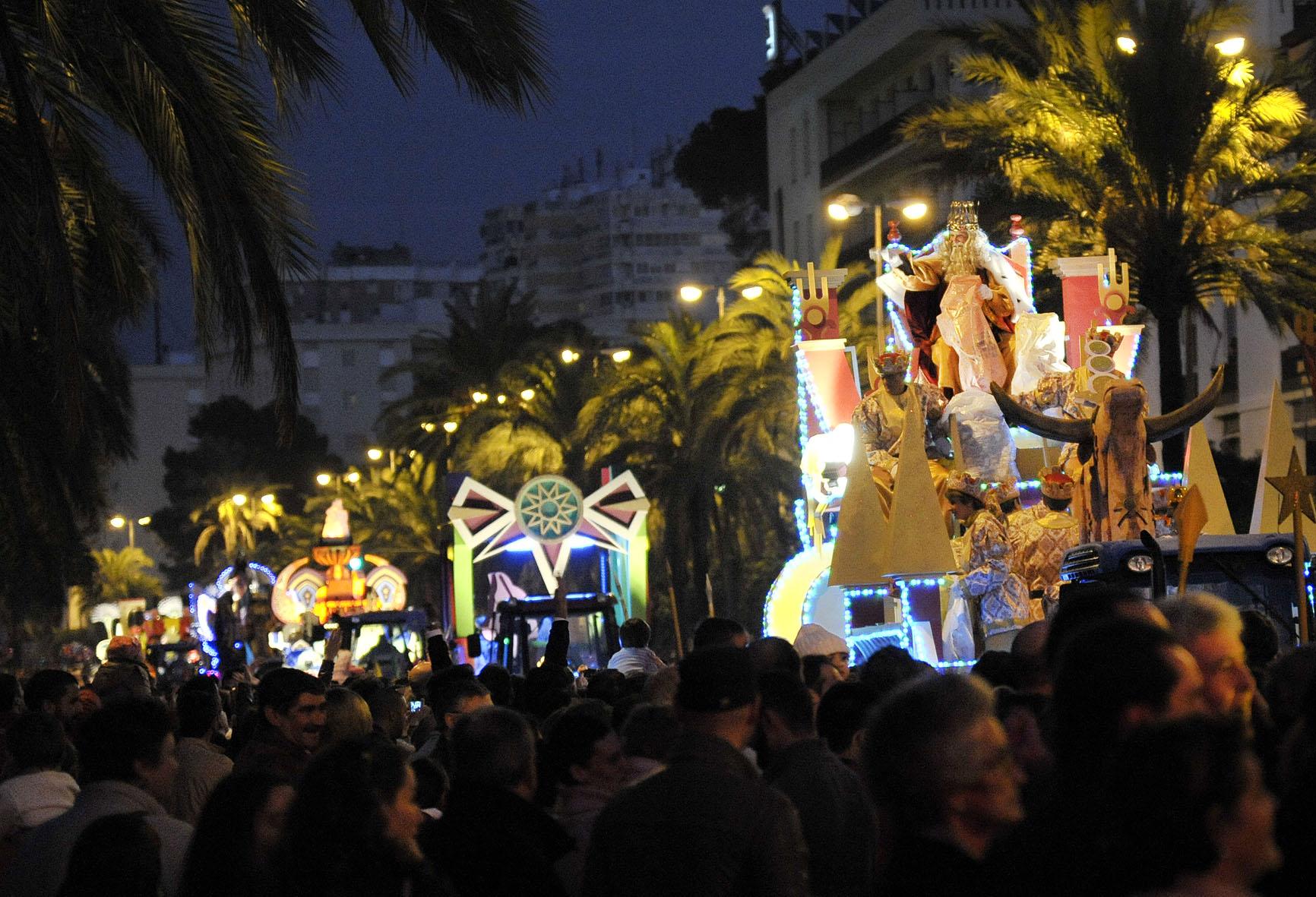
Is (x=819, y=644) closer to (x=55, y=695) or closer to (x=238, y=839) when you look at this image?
(x=55, y=695)

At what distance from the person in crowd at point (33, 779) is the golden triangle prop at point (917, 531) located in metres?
13.2

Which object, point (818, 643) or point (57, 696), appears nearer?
point (818, 643)

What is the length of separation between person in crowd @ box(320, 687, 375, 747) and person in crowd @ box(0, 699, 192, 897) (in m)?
1.22

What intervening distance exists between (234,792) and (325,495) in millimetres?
65486

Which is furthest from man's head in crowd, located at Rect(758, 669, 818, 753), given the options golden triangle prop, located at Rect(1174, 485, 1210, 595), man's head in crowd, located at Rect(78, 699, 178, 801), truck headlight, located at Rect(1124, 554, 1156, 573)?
truck headlight, located at Rect(1124, 554, 1156, 573)

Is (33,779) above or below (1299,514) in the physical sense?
below

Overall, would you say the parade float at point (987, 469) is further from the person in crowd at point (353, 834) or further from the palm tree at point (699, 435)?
the palm tree at point (699, 435)

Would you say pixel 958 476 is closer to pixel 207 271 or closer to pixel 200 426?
pixel 207 271

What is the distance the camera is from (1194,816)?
3.63 m

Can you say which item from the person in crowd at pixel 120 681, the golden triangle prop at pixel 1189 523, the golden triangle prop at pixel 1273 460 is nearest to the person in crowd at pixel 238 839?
the person in crowd at pixel 120 681

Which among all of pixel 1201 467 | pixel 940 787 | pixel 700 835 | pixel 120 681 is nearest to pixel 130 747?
pixel 700 835

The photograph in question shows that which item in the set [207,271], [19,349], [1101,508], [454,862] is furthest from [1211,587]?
[454,862]

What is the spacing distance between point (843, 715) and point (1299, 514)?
21.9 ft

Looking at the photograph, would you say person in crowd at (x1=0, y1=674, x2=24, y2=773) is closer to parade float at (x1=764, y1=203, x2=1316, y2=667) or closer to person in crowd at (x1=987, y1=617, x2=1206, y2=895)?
parade float at (x1=764, y1=203, x2=1316, y2=667)
